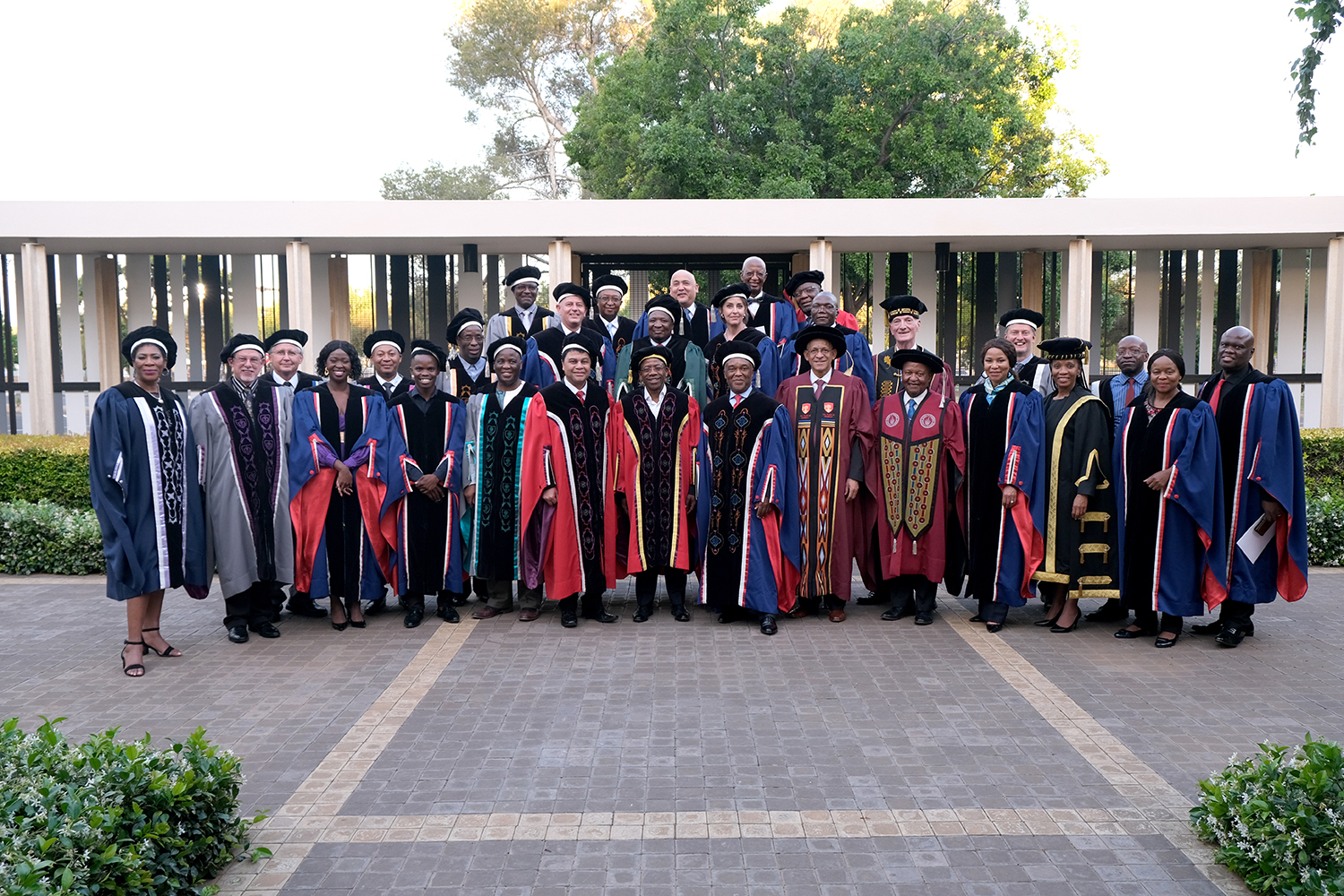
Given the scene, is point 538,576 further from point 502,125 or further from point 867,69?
point 502,125

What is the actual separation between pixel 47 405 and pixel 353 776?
499 inches

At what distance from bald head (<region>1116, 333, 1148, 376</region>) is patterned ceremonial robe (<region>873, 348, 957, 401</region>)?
57.3 inches

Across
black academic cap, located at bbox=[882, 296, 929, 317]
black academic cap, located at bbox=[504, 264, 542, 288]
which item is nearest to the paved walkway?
black academic cap, located at bbox=[882, 296, 929, 317]

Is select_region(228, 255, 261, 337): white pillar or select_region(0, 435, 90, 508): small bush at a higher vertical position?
select_region(228, 255, 261, 337): white pillar

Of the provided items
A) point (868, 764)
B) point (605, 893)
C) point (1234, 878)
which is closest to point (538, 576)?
point (868, 764)

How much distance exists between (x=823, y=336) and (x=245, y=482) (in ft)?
13.2

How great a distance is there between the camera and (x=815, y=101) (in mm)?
23672

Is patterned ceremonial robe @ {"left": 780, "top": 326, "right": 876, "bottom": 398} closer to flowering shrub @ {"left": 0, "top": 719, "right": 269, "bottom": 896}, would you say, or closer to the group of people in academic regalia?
the group of people in academic regalia

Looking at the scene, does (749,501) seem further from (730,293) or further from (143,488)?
(143,488)

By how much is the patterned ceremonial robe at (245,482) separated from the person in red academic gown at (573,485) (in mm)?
1616

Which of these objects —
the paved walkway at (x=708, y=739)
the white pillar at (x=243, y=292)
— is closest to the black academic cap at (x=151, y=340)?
the paved walkway at (x=708, y=739)

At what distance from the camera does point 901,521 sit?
7238 mm

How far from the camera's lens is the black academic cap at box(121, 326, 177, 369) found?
6.13 meters

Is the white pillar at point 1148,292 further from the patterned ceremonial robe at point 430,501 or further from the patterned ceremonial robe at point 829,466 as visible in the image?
the patterned ceremonial robe at point 430,501
